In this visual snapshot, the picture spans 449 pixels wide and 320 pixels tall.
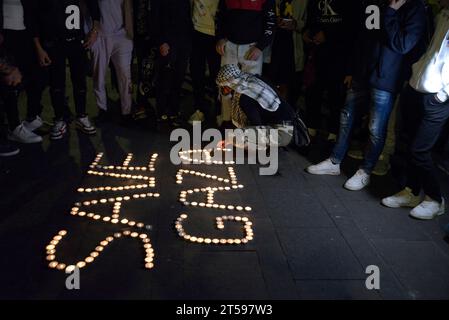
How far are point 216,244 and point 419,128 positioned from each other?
1.90 metres

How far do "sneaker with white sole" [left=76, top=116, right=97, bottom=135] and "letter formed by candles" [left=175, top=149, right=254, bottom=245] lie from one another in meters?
1.27

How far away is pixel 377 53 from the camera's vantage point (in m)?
3.79

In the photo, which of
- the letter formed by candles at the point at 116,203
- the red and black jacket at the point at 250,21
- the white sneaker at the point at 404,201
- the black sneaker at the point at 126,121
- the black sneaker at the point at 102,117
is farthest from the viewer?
the black sneaker at the point at 102,117

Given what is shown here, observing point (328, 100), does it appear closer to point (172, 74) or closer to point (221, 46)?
point (221, 46)

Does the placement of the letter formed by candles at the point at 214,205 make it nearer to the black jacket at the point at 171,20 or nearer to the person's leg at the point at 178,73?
the person's leg at the point at 178,73

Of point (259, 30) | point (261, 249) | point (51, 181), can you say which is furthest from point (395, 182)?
point (51, 181)

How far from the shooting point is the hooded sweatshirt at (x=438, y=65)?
3.21 m

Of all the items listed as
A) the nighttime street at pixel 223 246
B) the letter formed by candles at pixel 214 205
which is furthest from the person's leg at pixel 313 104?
the letter formed by candles at pixel 214 205

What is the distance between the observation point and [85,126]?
17.6 ft

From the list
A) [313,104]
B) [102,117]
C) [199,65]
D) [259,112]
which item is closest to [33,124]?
[102,117]

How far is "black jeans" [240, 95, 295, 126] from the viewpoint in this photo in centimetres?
472

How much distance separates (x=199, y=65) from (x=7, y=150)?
2.59 metres

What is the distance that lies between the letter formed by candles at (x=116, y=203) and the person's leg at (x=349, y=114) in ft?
6.36

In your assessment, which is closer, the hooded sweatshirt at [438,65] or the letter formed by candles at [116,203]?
the letter formed by candles at [116,203]
